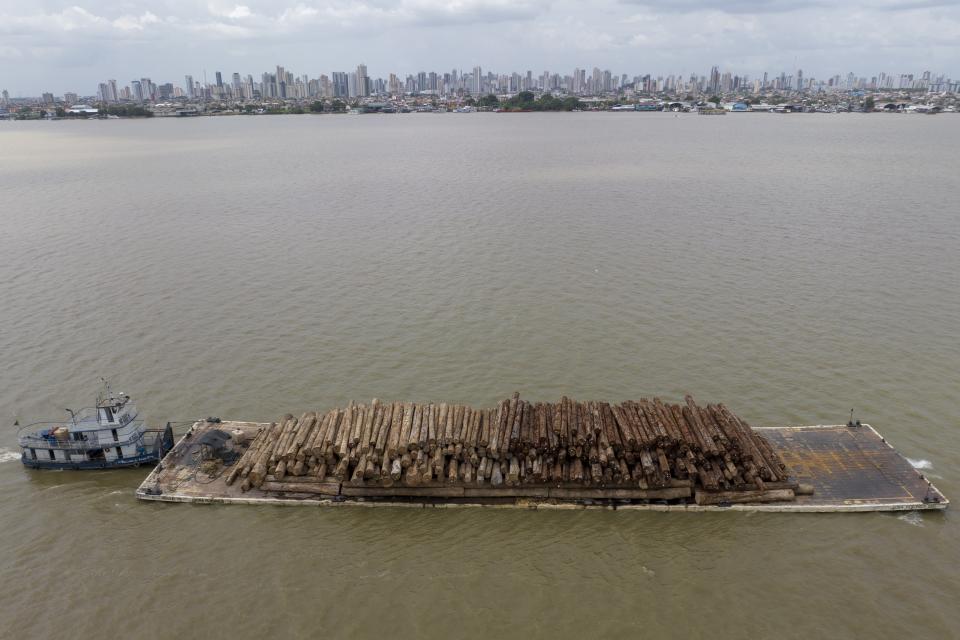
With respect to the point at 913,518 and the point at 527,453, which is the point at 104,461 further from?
the point at 913,518

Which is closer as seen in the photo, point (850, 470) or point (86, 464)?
point (850, 470)

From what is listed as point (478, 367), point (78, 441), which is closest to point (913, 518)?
point (478, 367)

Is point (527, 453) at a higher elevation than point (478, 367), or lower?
higher

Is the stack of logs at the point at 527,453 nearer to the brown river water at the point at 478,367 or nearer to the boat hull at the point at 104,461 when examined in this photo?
the brown river water at the point at 478,367

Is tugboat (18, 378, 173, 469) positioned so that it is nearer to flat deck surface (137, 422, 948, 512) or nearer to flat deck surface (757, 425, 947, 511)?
flat deck surface (137, 422, 948, 512)

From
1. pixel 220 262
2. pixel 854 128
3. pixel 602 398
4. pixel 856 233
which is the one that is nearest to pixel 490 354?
pixel 602 398

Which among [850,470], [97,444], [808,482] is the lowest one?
[808,482]

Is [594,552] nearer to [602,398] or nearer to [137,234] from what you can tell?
[602,398]
